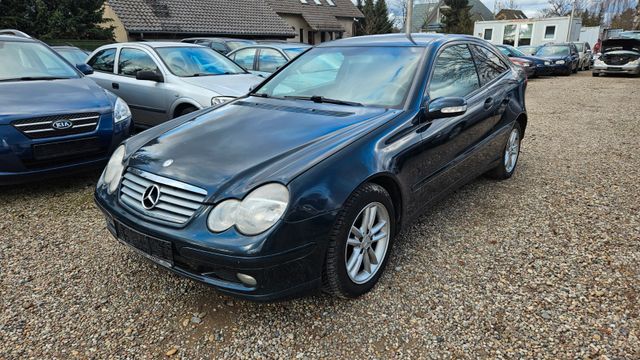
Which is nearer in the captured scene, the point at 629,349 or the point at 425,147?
the point at 629,349

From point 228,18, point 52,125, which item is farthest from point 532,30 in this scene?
point 52,125

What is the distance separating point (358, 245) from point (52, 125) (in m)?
3.23

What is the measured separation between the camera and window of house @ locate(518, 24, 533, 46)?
96.0 ft

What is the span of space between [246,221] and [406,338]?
1.08m

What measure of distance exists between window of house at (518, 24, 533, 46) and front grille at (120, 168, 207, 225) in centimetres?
3250

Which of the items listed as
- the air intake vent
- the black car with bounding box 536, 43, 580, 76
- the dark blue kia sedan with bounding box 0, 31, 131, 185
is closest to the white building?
the black car with bounding box 536, 43, 580, 76

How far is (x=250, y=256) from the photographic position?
204 cm

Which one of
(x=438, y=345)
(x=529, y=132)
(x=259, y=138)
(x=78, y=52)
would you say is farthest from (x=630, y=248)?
(x=78, y=52)

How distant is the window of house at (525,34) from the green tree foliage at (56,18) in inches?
1033

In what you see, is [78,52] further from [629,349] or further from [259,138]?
[629,349]

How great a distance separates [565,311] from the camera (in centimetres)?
249

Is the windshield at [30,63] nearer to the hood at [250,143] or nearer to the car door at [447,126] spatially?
the hood at [250,143]

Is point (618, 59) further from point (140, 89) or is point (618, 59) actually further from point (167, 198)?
point (167, 198)

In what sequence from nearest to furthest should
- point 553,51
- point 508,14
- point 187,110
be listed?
point 187,110, point 553,51, point 508,14
